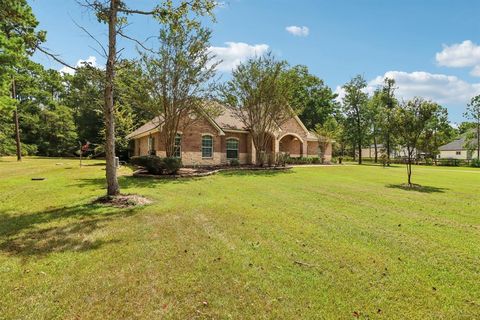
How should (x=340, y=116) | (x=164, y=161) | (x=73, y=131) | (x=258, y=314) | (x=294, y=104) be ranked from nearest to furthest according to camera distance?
1. (x=258, y=314)
2. (x=164, y=161)
3. (x=294, y=104)
4. (x=73, y=131)
5. (x=340, y=116)

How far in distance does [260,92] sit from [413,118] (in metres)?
10.4

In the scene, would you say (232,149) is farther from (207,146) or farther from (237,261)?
(237,261)

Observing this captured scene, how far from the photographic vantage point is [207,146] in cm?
2331

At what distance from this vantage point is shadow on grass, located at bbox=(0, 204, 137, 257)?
4.98 metres

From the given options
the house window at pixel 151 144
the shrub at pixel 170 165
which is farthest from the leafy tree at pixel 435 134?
the house window at pixel 151 144

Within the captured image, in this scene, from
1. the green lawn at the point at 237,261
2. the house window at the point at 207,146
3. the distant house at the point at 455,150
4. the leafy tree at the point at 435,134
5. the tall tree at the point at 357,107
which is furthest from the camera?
the distant house at the point at 455,150

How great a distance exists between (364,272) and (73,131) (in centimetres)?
4842

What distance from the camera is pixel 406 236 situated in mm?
5750

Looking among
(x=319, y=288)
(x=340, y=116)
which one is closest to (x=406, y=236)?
(x=319, y=288)

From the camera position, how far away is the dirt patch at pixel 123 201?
26.8ft

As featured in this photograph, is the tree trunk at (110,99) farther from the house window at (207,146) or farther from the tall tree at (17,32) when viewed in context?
the house window at (207,146)

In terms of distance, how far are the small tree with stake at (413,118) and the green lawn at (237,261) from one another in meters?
6.51

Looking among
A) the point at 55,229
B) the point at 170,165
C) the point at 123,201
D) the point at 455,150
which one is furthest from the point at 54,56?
the point at 455,150

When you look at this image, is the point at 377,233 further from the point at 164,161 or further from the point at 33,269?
the point at 164,161
